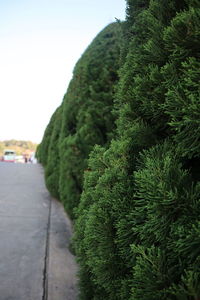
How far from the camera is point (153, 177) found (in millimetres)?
1074

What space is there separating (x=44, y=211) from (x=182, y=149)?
405 centimetres

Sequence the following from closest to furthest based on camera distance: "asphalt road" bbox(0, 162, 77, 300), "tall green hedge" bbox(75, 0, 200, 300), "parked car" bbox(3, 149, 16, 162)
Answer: "tall green hedge" bbox(75, 0, 200, 300) → "asphalt road" bbox(0, 162, 77, 300) → "parked car" bbox(3, 149, 16, 162)

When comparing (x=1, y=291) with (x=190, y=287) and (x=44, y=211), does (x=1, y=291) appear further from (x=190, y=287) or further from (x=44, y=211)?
(x=44, y=211)

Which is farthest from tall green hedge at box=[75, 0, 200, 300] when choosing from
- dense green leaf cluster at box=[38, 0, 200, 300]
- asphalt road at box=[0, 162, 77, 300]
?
asphalt road at box=[0, 162, 77, 300]

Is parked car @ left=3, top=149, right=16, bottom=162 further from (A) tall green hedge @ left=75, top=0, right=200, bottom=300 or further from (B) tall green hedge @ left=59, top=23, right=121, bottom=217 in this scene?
(A) tall green hedge @ left=75, top=0, right=200, bottom=300

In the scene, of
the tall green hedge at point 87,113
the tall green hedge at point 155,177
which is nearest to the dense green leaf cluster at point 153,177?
the tall green hedge at point 155,177

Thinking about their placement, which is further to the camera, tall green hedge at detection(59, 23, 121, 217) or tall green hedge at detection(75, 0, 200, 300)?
tall green hedge at detection(59, 23, 121, 217)

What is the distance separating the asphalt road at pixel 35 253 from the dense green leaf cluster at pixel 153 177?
70 cm

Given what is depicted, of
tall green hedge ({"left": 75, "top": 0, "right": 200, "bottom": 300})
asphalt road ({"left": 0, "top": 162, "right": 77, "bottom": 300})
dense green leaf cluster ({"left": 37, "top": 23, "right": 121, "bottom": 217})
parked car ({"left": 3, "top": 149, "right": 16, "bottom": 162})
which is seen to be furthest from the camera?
parked car ({"left": 3, "top": 149, "right": 16, "bottom": 162})

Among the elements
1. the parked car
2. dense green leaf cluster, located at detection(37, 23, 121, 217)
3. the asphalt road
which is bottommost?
the asphalt road

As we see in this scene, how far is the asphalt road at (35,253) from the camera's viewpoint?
2318 mm

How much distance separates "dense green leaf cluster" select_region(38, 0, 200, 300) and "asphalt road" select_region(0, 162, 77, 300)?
701 mm

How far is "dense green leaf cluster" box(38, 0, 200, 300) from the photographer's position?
3.18 feet

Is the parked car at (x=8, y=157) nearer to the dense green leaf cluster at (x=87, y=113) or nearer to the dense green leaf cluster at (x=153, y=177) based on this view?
the dense green leaf cluster at (x=87, y=113)
